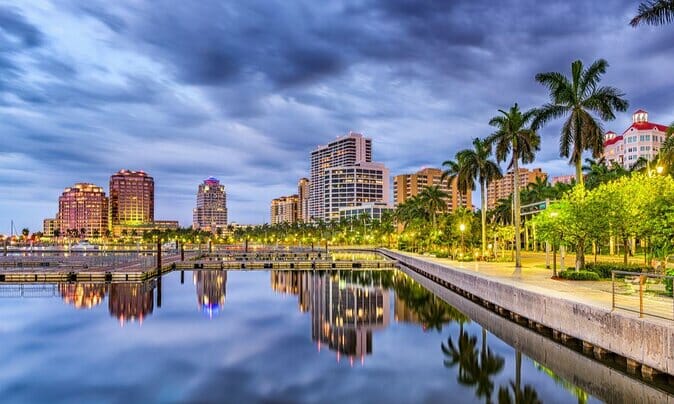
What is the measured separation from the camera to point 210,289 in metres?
56.1

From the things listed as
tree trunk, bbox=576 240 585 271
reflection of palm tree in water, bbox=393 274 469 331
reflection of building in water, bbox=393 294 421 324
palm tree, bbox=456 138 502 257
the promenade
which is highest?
palm tree, bbox=456 138 502 257

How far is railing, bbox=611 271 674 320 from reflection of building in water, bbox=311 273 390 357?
12851 mm

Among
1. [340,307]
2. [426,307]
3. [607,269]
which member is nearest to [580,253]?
[607,269]

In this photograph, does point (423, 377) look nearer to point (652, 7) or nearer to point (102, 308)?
point (652, 7)

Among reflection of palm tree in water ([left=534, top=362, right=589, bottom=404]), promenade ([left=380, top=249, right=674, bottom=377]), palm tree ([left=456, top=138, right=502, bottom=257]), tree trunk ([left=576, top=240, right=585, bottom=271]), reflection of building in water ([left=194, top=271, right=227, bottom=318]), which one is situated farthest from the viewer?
palm tree ([left=456, top=138, right=502, bottom=257])

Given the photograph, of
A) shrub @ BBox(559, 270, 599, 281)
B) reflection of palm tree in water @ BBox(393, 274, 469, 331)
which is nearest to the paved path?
shrub @ BBox(559, 270, 599, 281)

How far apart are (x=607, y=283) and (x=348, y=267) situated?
49531 mm

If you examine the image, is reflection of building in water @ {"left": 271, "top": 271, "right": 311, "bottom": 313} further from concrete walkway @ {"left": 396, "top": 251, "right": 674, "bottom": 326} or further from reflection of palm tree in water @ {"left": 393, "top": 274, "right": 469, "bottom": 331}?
concrete walkway @ {"left": 396, "top": 251, "right": 674, "bottom": 326}

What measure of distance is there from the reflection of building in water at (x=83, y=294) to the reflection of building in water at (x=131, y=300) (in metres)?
0.99

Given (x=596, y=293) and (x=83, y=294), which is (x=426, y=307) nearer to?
(x=596, y=293)

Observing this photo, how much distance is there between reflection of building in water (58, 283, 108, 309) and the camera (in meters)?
43.4

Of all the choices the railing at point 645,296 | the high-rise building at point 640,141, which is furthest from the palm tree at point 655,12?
the high-rise building at point 640,141

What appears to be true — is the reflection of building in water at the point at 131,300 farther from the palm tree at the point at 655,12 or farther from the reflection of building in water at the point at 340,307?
the palm tree at the point at 655,12

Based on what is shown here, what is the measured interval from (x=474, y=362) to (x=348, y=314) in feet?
52.2
